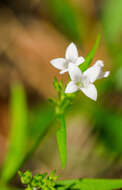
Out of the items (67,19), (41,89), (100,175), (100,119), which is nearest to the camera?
(100,175)

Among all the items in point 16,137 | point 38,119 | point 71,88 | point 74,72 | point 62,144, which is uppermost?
point 74,72

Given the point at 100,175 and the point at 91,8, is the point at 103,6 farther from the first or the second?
the point at 100,175

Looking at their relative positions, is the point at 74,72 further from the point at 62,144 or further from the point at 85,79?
the point at 62,144

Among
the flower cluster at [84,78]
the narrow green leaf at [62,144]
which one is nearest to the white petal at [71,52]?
the flower cluster at [84,78]

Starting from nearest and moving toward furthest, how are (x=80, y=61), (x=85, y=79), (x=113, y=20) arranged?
1. (x=85, y=79)
2. (x=80, y=61)
3. (x=113, y=20)

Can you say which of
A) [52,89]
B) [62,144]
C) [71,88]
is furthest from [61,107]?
[52,89]

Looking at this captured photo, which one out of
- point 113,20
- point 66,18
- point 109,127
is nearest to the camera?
point 109,127

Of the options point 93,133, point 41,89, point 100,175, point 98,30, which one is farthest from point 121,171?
point 98,30
